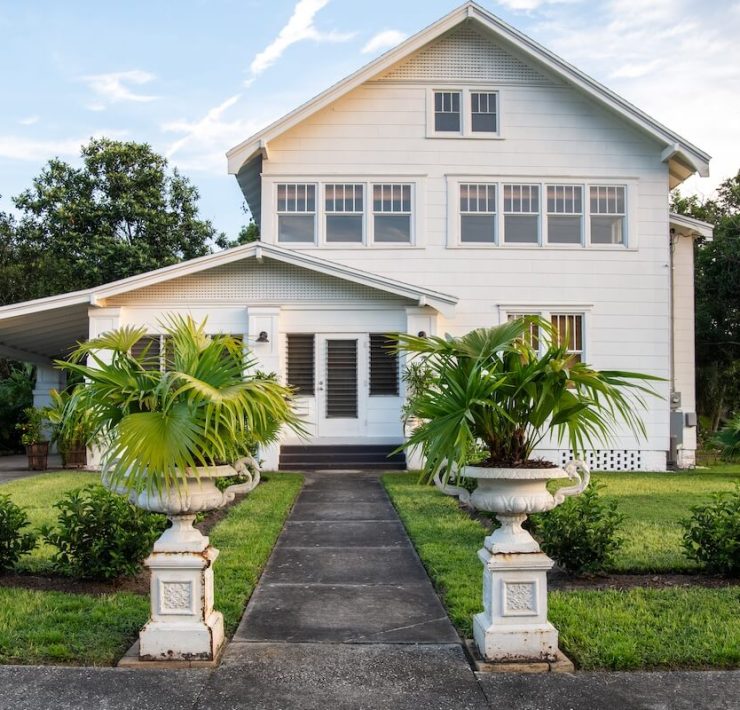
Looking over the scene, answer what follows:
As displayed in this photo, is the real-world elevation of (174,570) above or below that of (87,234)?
below

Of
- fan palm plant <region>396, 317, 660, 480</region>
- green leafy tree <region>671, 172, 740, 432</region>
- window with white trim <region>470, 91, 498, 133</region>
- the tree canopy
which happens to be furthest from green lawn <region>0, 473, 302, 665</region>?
the tree canopy

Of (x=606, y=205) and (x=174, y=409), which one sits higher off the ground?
(x=606, y=205)

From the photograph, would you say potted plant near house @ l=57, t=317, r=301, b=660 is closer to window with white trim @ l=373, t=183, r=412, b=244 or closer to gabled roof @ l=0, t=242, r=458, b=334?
gabled roof @ l=0, t=242, r=458, b=334

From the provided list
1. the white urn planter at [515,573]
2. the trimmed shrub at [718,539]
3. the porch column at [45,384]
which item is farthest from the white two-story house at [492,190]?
the white urn planter at [515,573]

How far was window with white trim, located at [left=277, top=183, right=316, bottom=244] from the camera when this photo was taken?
15227mm

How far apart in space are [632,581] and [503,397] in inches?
110

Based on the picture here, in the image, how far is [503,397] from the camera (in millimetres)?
4504

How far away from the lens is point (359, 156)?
1523cm

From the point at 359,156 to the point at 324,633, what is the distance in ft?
38.7

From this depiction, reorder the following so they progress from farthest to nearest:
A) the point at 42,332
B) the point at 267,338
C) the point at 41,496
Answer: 1. the point at 42,332
2. the point at 267,338
3. the point at 41,496

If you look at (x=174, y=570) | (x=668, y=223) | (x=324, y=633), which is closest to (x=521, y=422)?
(x=324, y=633)

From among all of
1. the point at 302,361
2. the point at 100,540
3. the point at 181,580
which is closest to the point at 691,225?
the point at 302,361

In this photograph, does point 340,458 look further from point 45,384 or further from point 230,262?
point 45,384

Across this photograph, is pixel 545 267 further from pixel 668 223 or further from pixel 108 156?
pixel 108 156
